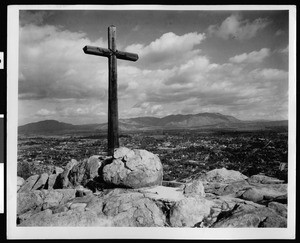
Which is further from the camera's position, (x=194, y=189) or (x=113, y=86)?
(x=113, y=86)

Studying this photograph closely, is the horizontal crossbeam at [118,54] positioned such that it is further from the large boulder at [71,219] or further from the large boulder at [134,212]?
the large boulder at [71,219]

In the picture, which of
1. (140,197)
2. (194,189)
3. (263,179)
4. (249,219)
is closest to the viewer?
(249,219)

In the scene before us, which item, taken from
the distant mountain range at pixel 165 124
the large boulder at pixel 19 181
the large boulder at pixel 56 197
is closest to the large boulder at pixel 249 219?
the distant mountain range at pixel 165 124

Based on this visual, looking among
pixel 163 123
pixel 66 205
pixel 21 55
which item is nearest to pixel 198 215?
pixel 163 123

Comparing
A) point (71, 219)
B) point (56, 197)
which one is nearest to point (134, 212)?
point (71, 219)

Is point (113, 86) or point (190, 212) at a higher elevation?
point (113, 86)

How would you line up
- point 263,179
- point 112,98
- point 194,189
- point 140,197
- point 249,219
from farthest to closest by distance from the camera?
point 112,98, point 263,179, point 194,189, point 140,197, point 249,219

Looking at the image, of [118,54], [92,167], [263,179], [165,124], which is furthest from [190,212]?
[118,54]

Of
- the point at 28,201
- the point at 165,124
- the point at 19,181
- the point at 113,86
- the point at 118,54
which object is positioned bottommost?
the point at 28,201

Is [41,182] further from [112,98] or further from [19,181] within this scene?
[112,98]
